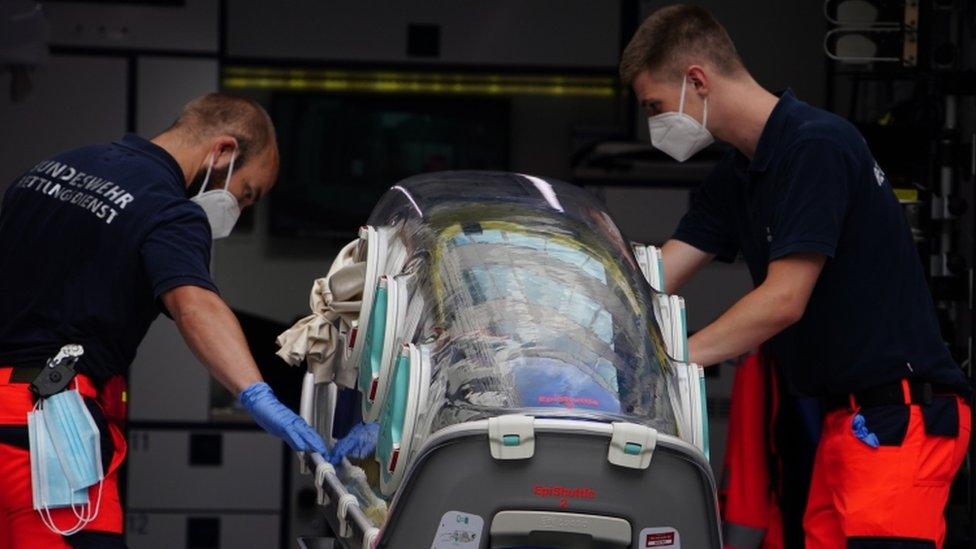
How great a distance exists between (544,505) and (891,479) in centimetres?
92

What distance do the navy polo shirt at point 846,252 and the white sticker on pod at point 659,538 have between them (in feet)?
2.33

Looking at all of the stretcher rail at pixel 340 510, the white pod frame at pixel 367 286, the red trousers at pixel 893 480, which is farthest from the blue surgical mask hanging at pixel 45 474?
the red trousers at pixel 893 480

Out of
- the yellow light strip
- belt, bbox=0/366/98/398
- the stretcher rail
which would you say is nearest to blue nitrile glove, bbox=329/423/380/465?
the stretcher rail

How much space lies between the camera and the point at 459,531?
2.63m

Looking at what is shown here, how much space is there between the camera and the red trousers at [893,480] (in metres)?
3.20

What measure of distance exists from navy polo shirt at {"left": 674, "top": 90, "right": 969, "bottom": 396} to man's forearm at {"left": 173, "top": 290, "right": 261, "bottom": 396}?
40.6 inches

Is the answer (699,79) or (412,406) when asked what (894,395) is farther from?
(412,406)

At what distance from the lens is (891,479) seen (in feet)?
10.6

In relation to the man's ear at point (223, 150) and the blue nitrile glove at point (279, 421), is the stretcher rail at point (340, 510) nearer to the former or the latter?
the blue nitrile glove at point (279, 421)

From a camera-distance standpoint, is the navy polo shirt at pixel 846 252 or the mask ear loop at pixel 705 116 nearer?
the navy polo shirt at pixel 846 252

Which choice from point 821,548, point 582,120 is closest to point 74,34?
point 582,120

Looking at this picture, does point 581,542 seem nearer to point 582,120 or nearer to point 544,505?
point 544,505

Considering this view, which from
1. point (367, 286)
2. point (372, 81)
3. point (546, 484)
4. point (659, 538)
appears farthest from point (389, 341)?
point (372, 81)

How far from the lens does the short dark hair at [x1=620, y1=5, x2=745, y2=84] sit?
339 cm
